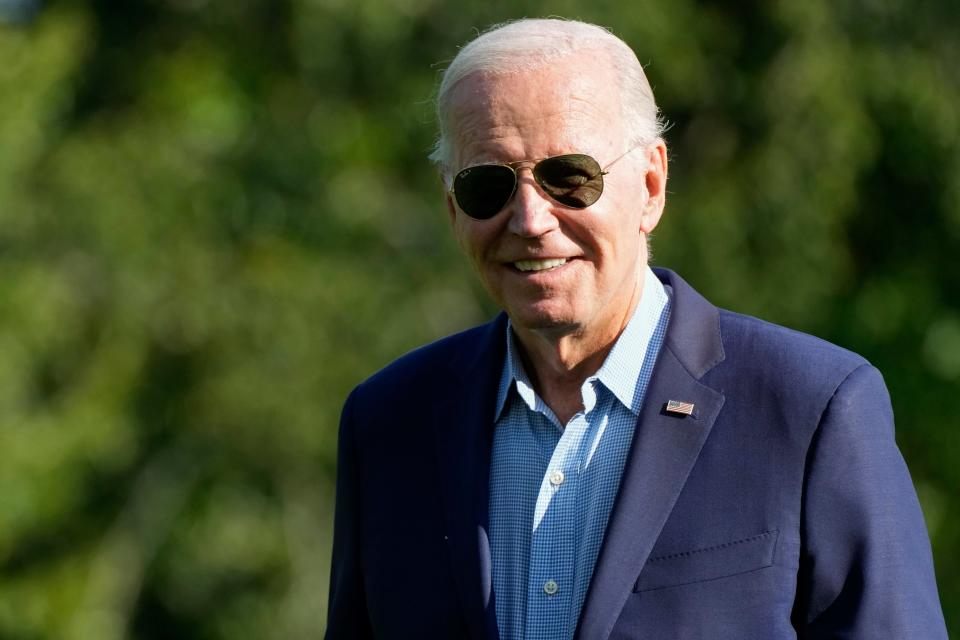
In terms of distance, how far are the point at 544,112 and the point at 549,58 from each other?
98mm

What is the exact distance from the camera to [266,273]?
878 centimetres

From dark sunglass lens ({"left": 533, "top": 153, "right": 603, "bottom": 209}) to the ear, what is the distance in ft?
0.57

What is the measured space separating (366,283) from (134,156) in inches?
62.2

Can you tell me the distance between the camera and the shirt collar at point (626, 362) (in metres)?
2.43

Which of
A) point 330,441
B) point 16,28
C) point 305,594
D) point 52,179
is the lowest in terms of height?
point 305,594

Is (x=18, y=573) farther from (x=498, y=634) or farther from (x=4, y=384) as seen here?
(x=498, y=634)

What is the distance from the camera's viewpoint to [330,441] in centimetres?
879

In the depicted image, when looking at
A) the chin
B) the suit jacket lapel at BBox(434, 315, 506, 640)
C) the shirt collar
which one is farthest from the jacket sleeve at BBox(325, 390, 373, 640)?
the chin

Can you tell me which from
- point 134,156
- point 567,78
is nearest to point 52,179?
point 134,156

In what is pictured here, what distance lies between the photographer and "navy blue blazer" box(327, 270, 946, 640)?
7.15ft

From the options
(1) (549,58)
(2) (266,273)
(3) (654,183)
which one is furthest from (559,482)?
(2) (266,273)

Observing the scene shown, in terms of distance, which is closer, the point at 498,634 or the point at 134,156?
the point at 498,634

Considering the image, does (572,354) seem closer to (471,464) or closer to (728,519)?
(471,464)

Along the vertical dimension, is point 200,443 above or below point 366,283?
below
